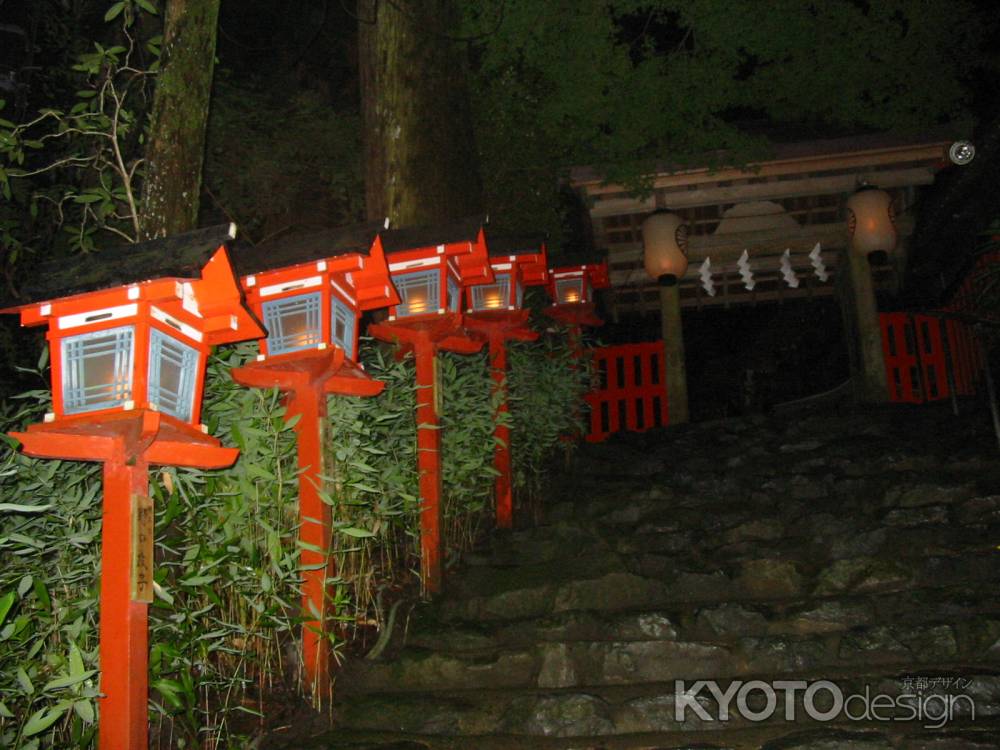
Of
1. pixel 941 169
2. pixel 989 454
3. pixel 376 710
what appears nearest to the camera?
pixel 376 710

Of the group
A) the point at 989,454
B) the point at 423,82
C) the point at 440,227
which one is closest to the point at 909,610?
Answer: the point at 989,454

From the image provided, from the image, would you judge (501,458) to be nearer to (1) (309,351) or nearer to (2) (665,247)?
(1) (309,351)

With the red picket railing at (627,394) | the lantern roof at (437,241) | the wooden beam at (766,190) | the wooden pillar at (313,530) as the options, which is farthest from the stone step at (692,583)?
the wooden beam at (766,190)

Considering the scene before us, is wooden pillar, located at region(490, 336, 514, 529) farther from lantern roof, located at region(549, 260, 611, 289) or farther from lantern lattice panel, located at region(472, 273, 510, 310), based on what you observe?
lantern roof, located at region(549, 260, 611, 289)

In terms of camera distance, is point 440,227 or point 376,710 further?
point 440,227

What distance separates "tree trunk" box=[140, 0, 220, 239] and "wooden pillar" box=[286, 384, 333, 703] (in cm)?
129

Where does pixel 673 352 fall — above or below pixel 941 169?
below

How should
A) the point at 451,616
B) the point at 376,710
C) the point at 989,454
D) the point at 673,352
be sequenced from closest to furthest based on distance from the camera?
the point at 376,710 < the point at 451,616 < the point at 989,454 < the point at 673,352

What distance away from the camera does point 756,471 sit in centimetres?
773

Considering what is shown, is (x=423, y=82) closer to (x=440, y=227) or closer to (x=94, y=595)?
(x=440, y=227)

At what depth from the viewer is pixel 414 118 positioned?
25.3 feet

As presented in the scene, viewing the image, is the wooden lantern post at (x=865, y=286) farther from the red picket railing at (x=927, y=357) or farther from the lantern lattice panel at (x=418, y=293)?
the lantern lattice panel at (x=418, y=293)

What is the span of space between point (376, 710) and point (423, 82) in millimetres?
5809

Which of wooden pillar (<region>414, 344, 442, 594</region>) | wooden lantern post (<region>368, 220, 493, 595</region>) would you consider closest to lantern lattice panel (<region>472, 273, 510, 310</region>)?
wooden lantern post (<region>368, 220, 493, 595</region>)
